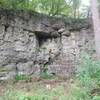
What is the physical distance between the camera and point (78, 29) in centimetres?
1253

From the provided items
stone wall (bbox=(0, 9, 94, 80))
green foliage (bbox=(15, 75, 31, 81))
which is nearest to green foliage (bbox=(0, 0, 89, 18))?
stone wall (bbox=(0, 9, 94, 80))

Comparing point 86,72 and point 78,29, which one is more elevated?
point 78,29

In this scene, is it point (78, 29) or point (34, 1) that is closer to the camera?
point (78, 29)

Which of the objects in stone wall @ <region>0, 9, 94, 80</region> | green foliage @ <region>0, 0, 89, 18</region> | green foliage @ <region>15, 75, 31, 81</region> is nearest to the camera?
green foliage @ <region>15, 75, 31, 81</region>

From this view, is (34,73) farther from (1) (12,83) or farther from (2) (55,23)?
(2) (55,23)

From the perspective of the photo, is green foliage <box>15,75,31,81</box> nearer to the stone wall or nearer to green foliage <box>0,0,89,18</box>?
the stone wall

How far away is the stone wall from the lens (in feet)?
35.8

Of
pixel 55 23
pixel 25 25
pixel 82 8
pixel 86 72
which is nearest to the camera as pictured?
pixel 86 72

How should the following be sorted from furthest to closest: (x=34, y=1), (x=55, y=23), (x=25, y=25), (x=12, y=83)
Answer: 1. (x=34, y=1)
2. (x=55, y=23)
3. (x=25, y=25)
4. (x=12, y=83)

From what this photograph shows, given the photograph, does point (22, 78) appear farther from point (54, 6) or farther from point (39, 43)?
point (54, 6)

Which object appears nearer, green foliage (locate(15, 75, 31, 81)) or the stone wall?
green foliage (locate(15, 75, 31, 81))

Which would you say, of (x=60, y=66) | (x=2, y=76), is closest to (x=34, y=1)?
(x=60, y=66)

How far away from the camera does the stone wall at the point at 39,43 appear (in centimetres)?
1092

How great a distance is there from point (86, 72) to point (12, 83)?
13.1ft
